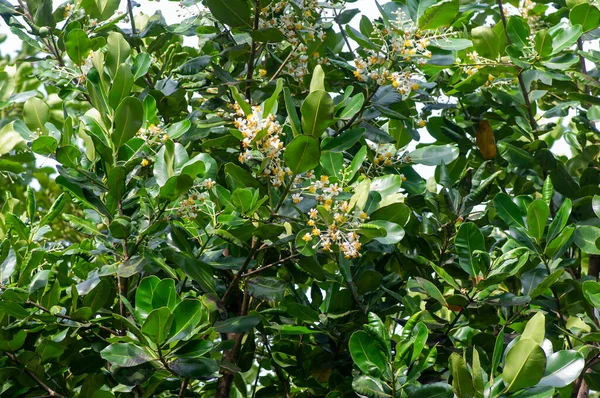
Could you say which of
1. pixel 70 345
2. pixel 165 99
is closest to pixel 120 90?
pixel 165 99

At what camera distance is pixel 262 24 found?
8.67 feet

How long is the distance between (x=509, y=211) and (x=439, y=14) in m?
0.69

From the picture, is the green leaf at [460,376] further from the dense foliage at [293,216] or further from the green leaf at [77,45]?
the green leaf at [77,45]

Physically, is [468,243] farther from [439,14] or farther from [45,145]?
[45,145]

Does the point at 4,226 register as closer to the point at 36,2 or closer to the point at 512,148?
the point at 36,2

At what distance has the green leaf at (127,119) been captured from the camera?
2.21 meters

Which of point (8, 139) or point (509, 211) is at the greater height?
point (8, 139)

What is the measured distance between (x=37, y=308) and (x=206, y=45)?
4.25 feet

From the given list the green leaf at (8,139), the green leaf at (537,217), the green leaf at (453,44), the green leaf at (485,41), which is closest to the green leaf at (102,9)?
the green leaf at (8,139)

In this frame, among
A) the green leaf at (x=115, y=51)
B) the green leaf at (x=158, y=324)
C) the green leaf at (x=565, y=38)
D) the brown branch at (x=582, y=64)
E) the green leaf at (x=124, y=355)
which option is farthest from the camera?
the brown branch at (x=582, y=64)

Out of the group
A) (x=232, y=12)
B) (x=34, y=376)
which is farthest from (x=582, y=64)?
(x=34, y=376)

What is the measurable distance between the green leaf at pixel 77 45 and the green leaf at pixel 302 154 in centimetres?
96

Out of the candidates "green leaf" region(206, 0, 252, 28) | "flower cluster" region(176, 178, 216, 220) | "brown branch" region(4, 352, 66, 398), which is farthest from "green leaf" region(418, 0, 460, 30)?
"brown branch" region(4, 352, 66, 398)

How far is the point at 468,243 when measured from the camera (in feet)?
7.93
